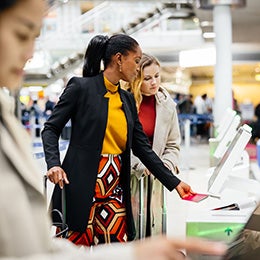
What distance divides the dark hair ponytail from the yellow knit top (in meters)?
0.19

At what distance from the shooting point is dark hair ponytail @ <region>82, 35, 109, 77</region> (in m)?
3.23

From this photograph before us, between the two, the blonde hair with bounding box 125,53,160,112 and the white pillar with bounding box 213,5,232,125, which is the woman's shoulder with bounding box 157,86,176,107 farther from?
the white pillar with bounding box 213,5,232,125

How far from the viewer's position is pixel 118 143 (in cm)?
317

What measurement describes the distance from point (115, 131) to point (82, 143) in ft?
0.59

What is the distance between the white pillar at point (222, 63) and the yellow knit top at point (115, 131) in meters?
10.5

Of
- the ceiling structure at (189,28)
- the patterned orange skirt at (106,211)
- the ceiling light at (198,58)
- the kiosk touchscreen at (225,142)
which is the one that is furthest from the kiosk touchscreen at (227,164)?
the ceiling structure at (189,28)

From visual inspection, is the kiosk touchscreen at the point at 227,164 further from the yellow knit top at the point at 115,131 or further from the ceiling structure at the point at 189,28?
the ceiling structure at the point at 189,28

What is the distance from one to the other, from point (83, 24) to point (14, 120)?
817 inches

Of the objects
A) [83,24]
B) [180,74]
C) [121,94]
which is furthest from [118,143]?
[180,74]

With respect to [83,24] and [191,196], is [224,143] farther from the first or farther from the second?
[83,24]

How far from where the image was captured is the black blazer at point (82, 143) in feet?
10.2

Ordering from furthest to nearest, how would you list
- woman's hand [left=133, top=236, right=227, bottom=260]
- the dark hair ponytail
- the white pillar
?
the white pillar < the dark hair ponytail < woman's hand [left=133, top=236, right=227, bottom=260]

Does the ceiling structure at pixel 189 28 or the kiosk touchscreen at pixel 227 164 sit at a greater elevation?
the ceiling structure at pixel 189 28

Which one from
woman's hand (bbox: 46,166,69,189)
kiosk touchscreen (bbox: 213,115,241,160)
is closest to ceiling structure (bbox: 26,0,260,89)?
kiosk touchscreen (bbox: 213,115,241,160)
